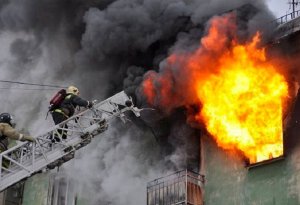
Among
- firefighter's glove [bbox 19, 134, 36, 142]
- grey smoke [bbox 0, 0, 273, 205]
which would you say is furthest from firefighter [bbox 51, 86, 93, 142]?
grey smoke [bbox 0, 0, 273, 205]

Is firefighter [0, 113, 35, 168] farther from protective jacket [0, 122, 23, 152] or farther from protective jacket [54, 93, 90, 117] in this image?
protective jacket [54, 93, 90, 117]

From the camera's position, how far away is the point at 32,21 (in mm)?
24297

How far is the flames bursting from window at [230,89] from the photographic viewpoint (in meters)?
19.8

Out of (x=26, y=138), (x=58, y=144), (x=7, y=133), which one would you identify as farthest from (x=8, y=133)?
(x=58, y=144)

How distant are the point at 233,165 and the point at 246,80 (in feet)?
6.93

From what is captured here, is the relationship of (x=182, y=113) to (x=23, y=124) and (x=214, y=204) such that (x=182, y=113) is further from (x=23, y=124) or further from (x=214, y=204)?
(x=23, y=124)

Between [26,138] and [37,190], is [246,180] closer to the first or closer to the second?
[26,138]

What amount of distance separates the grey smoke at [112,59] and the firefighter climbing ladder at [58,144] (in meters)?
1.46

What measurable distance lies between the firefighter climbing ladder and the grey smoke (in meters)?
1.46

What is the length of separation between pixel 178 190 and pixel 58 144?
3322 millimetres

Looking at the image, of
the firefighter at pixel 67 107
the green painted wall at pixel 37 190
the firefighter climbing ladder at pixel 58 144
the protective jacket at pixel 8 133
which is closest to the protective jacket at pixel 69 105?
the firefighter at pixel 67 107

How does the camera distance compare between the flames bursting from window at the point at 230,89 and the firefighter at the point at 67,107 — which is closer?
the firefighter at the point at 67,107

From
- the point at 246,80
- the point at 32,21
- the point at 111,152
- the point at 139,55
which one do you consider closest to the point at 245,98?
the point at 246,80

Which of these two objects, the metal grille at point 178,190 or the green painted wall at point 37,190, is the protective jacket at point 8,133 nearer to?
the metal grille at point 178,190
